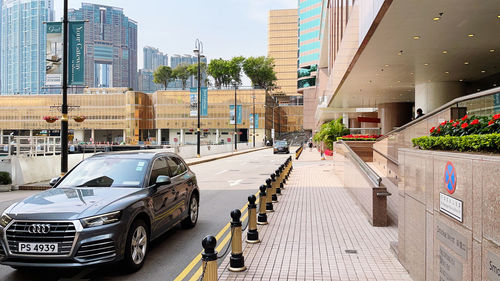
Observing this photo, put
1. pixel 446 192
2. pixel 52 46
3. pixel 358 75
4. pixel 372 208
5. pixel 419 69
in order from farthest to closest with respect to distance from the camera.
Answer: pixel 358 75 < pixel 419 69 < pixel 52 46 < pixel 372 208 < pixel 446 192

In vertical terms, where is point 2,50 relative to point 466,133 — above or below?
above

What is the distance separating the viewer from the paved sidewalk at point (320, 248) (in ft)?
18.4

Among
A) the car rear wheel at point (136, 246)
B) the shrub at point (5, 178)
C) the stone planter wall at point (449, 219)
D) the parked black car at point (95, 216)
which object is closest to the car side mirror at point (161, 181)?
the parked black car at point (95, 216)

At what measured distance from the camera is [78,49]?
50.2 feet

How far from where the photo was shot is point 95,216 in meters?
5.14

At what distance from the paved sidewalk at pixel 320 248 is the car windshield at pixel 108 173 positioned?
2075 mm

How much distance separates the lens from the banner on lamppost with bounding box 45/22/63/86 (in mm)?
14797

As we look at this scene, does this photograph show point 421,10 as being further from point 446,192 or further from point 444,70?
point 444,70

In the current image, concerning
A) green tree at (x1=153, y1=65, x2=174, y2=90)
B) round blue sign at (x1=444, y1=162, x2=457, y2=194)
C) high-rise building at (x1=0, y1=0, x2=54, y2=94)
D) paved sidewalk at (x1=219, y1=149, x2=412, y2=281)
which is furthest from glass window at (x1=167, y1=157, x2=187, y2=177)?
green tree at (x1=153, y1=65, x2=174, y2=90)

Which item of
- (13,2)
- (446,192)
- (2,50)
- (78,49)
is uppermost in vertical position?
(13,2)

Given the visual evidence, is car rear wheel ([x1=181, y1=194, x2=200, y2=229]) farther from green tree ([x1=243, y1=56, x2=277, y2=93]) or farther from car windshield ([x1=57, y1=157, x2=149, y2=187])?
green tree ([x1=243, y1=56, x2=277, y2=93])

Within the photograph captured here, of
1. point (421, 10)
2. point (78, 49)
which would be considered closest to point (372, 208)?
point (421, 10)

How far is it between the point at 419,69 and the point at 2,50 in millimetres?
156180

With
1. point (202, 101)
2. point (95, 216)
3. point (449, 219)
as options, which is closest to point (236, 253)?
point (95, 216)
